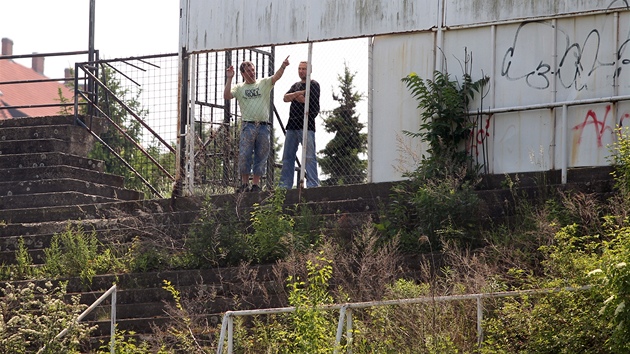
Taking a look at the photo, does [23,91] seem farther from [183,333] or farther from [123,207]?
[183,333]

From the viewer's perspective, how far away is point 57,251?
56.6 feet

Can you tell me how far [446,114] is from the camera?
1723 centimetres

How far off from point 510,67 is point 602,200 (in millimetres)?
2903

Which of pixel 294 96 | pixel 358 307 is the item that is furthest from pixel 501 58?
pixel 358 307

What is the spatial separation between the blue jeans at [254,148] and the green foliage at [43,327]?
4.03 m

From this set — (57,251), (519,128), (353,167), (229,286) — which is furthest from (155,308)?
(519,128)

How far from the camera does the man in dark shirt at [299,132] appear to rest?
18.3m

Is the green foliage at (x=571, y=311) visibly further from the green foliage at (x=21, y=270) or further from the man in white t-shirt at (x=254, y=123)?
the green foliage at (x=21, y=270)

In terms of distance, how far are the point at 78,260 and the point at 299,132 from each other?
385 centimetres

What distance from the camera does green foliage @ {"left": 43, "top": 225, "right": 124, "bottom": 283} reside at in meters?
16.8

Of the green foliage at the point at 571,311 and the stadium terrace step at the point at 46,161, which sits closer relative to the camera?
the green foliage at the point at 571,311

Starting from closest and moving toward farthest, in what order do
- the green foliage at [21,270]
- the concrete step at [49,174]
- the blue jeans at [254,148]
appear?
the green foliage at [21,270]
the blue jeans at [254,148]
the concrete step at [49,174]

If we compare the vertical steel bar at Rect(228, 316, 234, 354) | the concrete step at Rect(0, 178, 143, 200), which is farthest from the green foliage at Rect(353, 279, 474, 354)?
the concrete step at Rect(0, 178, 143, 200)

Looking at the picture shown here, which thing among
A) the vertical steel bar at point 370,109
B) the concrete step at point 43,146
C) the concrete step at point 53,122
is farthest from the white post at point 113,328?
the concrete step at point 53,122
